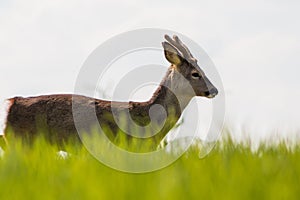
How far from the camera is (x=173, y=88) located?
9.84m

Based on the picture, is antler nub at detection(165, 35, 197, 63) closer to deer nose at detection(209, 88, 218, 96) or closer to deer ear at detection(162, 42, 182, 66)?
deer ear at detection(162, 42, 182, 66)

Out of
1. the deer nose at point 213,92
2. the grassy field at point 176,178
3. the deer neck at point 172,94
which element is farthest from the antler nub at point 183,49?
the grassy field at point 176,178

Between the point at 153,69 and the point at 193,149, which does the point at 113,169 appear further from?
the point at 153,69

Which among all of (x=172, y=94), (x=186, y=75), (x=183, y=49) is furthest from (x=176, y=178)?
(x=183, y=49)

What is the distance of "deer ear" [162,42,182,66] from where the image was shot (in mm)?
9697

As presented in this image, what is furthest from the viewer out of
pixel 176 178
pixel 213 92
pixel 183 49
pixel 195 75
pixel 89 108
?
pixel 183 49

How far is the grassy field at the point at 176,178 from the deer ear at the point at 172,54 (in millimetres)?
5343

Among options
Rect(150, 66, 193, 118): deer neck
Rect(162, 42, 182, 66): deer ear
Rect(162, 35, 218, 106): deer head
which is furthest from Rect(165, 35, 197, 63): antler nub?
Rect(150, 66, 193, 118): deer neck

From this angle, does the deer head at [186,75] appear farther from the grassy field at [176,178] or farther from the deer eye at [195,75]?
the grassy field at [176,178]

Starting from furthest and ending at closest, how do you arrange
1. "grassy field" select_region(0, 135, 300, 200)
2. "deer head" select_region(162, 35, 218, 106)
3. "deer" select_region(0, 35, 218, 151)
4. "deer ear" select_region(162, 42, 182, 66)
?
"deer head" select_region(162, 35, 218, 106) → "deer ear" select_region(162, 42, 182, 66) → "deer" select_region(0, 35, 218, 151) → "grassy field" select_region(0, 135, 300, 200)

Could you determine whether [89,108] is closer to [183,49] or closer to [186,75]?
[186,75]

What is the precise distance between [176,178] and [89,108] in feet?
21.1

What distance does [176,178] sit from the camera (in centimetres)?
302

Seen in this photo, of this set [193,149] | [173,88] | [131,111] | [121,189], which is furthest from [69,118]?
[121,189]
